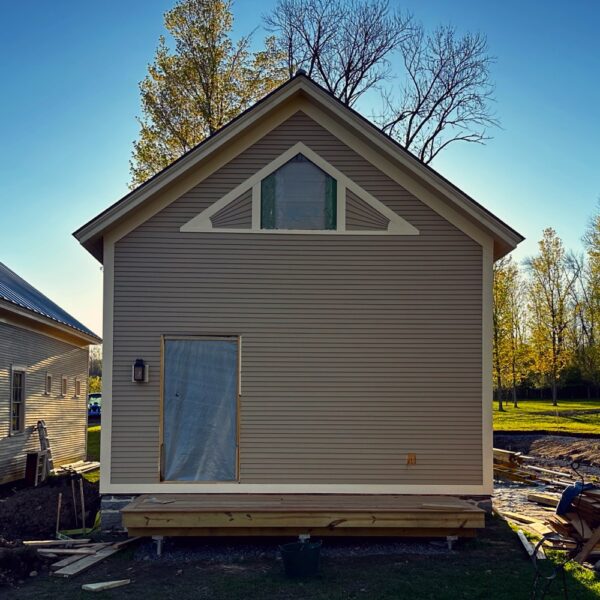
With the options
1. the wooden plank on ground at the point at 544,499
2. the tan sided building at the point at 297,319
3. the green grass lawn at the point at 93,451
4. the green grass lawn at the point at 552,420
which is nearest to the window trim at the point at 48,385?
the green grass lawn at the point at 93,451

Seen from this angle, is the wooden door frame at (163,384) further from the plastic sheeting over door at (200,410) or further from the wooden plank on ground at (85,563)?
the wooden plank on ground at (85,563)

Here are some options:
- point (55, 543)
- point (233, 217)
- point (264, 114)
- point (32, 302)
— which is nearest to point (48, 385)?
point (32, 302)

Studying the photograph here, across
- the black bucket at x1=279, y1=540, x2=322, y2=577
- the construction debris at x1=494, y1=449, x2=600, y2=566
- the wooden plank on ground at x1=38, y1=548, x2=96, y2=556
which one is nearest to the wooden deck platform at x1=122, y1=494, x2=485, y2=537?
the wooden plank on ground at x1=38, y1=548, x2=96, y2=556

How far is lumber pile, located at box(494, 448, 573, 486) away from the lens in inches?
601

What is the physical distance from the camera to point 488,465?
33.5ft

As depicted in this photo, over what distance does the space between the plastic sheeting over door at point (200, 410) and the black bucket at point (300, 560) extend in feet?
8.07

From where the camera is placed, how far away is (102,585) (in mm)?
7547

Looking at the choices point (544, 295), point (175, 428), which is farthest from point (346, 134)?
point (544, 295)

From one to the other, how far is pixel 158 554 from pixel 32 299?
10.5 m

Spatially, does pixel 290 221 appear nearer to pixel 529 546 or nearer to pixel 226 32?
pixel 529 546

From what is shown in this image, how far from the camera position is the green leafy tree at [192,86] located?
22.5 metres

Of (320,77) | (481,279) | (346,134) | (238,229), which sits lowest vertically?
(481,279)

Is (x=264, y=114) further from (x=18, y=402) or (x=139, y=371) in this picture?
(x=18, y=402)

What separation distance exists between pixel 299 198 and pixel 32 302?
9.31 metres
